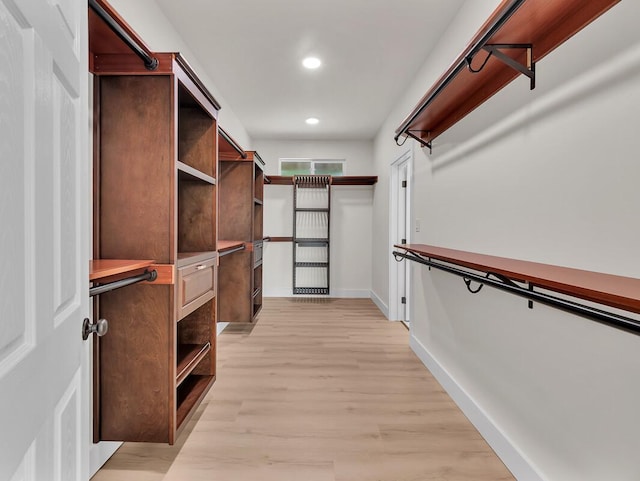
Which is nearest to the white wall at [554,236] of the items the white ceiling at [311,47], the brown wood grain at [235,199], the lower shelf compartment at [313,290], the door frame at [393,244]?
the white ceiling at [311,47]

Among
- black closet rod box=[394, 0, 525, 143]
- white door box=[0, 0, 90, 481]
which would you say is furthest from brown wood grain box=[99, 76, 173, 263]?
black closet rod box=[394, 0, 525, 143]

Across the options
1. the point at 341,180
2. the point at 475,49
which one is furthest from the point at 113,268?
the point at 341,180

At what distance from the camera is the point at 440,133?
264cm

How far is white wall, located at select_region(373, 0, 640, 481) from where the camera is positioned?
44.1 inches

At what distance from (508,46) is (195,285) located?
1922 millimetres

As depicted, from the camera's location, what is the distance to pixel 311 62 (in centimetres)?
306

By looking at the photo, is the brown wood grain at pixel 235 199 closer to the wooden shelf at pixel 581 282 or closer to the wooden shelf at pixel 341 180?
the wooden shelf at pixel 341 180

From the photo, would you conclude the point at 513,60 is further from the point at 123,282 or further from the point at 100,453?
the point at 100,453

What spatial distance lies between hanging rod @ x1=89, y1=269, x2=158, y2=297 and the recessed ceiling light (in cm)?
231

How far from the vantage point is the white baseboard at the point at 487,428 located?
1598 mm

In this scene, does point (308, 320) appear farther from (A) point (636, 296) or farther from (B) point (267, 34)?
(A) point (636, 296)

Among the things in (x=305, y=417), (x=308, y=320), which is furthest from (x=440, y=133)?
(x=308, y=320)

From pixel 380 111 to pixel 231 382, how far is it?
346 centimetres

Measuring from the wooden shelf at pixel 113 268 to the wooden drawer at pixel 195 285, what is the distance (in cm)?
24
